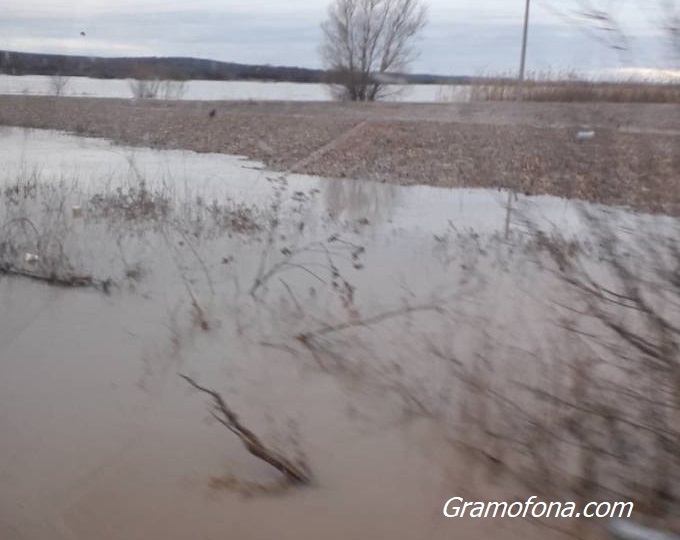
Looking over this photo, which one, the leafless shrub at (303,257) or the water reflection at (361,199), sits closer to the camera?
the leafless shrub at (303,257)

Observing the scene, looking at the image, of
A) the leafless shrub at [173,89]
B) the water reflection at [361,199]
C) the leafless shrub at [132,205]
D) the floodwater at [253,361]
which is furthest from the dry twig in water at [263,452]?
the leafless shrub at [173,89]

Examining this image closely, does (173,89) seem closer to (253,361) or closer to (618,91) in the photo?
(253,361)

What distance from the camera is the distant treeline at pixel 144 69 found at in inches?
594

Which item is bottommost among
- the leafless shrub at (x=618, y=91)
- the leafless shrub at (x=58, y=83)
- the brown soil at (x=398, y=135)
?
the brown soil at (x=398, y=135)

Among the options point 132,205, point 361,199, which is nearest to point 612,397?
point 132,205

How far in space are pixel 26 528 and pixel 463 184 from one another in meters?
11.1

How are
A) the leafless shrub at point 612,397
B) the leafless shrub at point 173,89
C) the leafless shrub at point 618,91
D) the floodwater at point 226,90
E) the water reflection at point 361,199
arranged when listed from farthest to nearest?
the leafless shrub at point 173,89
the floodwater at point 226,90
the water reflection at point 361,199
the leafless shrub at point 618,91
the leafless shrub at point 612,397

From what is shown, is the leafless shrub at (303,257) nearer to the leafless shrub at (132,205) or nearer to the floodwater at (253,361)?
the floodwater at (253,361)

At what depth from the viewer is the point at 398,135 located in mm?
20672

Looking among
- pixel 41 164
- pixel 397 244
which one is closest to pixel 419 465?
pixel 397 244

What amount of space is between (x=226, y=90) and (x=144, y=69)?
4334mm

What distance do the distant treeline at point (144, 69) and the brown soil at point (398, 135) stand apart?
1447mm

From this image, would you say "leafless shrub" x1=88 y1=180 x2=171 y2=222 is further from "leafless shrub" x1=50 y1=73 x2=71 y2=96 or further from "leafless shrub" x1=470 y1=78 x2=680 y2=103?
"leafless shrub" x1=470 y1=78 x2=680 y2=103

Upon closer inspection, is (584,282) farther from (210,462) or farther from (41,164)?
(41,164)
